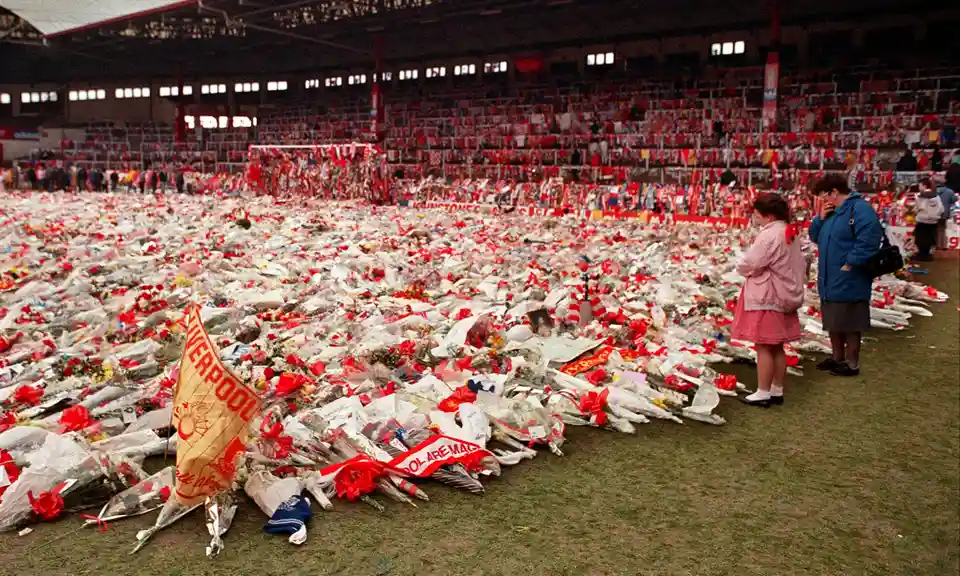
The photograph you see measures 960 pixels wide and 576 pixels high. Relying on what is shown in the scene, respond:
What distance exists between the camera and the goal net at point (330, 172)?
22.4 metres

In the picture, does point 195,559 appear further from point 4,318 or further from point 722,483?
point 4,318

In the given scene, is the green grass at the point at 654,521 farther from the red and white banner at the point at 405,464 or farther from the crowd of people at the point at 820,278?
the crowd of people at the point at 820,278

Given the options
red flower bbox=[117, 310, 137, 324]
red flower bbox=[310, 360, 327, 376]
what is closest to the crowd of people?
red flower bbox=[310, 360, 327, 376]

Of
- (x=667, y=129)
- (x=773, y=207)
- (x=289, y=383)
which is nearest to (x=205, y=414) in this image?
(x=289, y=383)

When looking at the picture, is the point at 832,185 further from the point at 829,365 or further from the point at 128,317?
the point at 128,317

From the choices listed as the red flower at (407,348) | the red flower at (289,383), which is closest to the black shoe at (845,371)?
the red flower at (407,348)

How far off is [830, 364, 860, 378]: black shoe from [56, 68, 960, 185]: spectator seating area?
1266cm

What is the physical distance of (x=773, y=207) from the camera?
15.8 feet

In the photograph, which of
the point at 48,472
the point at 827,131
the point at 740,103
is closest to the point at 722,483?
the point at 48,472

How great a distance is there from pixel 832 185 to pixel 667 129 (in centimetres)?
2002

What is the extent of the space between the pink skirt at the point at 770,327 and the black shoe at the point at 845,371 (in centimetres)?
116

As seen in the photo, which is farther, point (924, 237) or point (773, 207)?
point (924, 237)

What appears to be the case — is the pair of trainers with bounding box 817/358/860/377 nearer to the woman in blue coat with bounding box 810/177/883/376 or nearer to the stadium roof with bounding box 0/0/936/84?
the woman in blue coat with bounding box 810/177/883/376

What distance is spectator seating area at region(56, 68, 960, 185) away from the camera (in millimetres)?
20047
